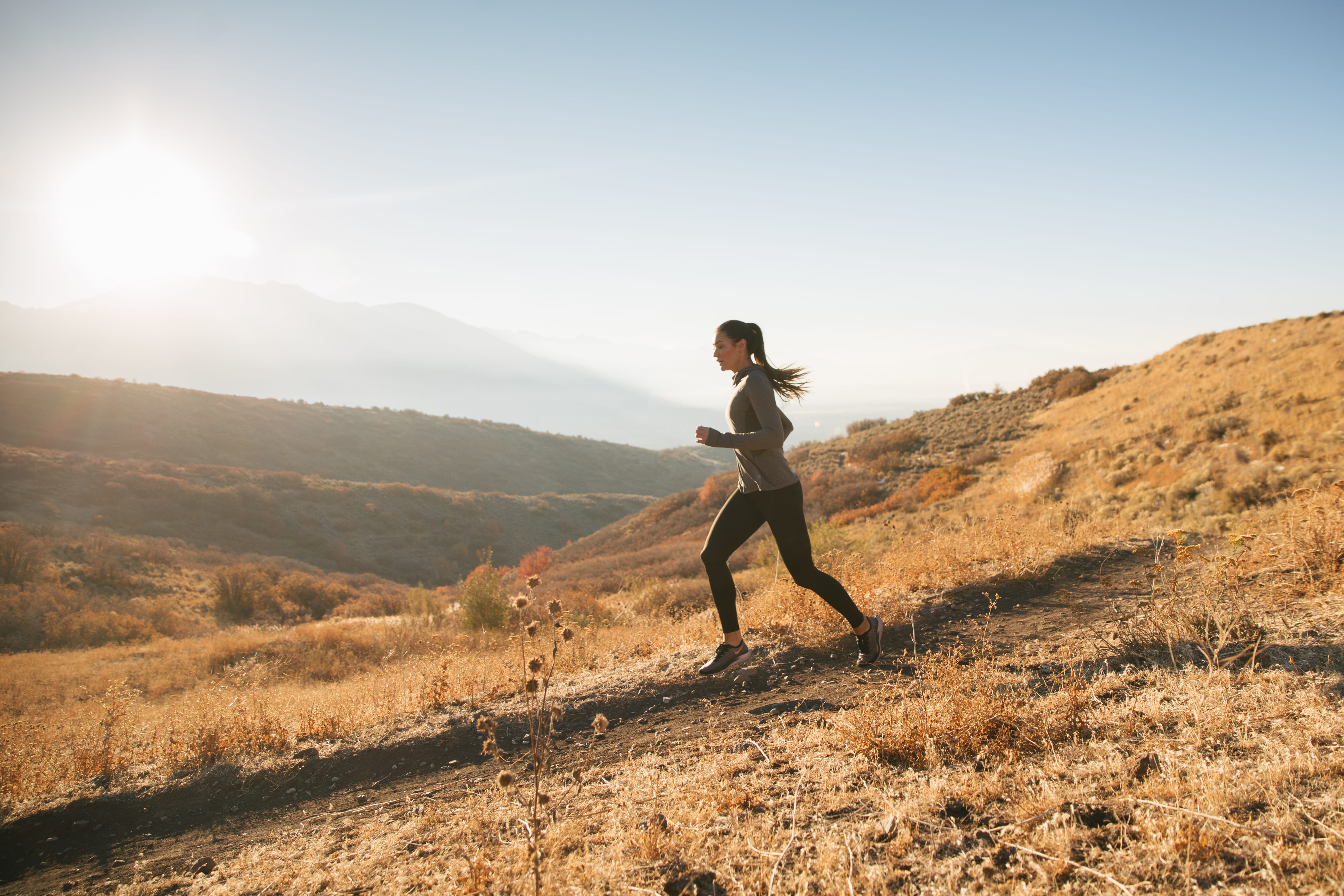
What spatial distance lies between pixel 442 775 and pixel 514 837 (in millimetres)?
1476

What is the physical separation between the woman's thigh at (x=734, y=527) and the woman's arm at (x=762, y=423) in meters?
0.42

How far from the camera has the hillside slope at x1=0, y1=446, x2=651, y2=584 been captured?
26.9 meters

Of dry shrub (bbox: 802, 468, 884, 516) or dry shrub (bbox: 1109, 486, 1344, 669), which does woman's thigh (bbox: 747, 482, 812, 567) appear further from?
dry shrub (bbox: 802, 468, 884, 516)

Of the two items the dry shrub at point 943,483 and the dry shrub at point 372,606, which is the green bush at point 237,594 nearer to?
the dry shrub at point 372,606

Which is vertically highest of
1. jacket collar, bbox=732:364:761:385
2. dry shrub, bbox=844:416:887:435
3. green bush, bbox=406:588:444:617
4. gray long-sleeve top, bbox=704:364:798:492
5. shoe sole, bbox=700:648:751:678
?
dry shrub, bbox=844:416:887:435

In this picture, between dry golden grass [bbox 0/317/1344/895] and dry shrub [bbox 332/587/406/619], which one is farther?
dry shrub [bbox 332/587/406/619]

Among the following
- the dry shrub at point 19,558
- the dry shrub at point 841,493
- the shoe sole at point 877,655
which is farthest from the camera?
the dry shrub at point 841,493

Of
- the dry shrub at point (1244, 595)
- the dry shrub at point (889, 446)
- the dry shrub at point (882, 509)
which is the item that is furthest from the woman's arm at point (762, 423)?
the dry shrub at point (889, 446)

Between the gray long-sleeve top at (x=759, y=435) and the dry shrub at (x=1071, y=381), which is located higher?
the dry shrub at (x=1071, y=381)

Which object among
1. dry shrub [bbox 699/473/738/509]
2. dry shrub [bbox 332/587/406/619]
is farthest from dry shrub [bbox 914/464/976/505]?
dry shrub [bbox 332/587/406/619]

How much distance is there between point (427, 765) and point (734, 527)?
8.61 ft

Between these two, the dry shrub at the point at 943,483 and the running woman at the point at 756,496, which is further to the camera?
the dry shrub at the point at 943,483

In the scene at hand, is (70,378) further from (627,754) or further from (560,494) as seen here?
(627,754)

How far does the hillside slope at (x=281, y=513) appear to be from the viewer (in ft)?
88.4
